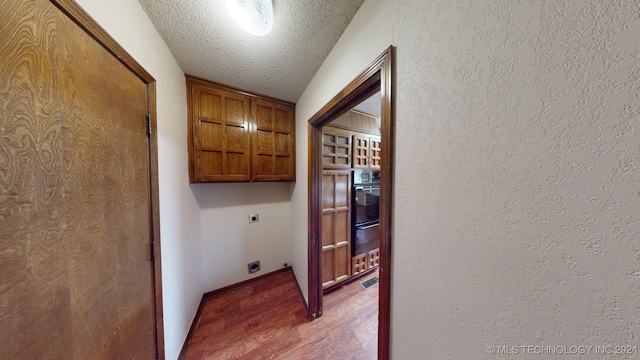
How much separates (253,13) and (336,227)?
71.2 inches

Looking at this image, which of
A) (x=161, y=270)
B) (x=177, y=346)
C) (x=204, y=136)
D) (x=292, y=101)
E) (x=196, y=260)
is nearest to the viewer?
(x=161, y=270)

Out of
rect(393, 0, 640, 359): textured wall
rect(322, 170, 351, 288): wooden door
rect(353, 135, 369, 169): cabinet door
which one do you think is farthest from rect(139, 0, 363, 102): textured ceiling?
rect(322, 170, 351, 288): wooden door

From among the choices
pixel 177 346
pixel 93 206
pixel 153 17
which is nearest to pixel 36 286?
pixel 93 206

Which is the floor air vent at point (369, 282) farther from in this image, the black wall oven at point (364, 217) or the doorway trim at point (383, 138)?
the doorway trim at point (383, 138)

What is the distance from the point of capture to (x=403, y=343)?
2.19 feet

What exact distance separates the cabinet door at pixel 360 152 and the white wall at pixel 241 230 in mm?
894

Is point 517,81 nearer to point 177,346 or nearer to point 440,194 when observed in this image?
point 440,194

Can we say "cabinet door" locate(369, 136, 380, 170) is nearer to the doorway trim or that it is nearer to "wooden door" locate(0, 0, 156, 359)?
the doorway trim

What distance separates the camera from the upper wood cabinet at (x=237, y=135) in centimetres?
151

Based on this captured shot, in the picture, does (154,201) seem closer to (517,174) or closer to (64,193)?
(64,193)

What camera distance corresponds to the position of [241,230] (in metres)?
1.98

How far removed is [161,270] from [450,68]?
64.8 inches

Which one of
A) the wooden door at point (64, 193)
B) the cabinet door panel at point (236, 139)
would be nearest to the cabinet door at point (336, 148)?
the cabinet door panel at point (236, 139)

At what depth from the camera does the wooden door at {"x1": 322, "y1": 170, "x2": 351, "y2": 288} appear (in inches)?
73.6
